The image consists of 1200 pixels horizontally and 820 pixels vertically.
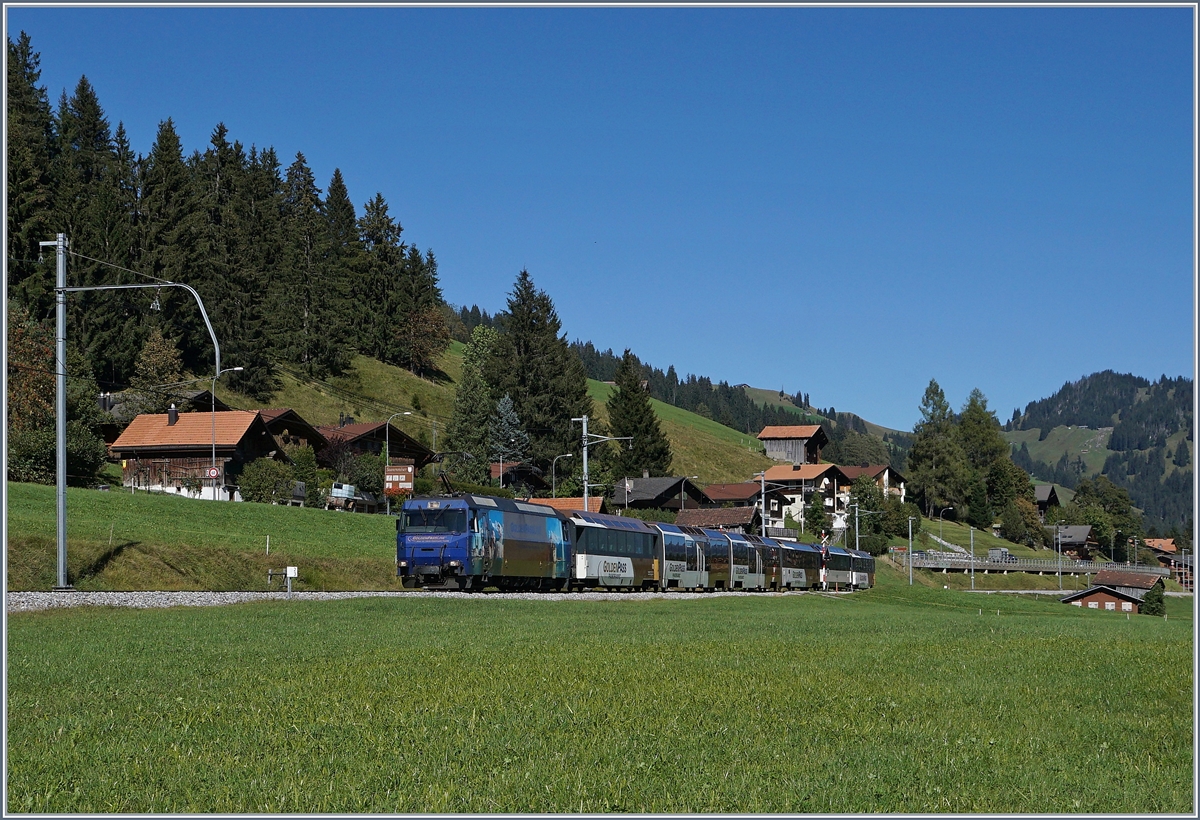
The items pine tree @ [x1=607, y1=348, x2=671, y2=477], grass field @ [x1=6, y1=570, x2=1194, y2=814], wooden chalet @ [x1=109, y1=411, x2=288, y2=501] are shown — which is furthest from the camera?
pine tree @ [x1=607, y1=348, x2=671, y2=477]

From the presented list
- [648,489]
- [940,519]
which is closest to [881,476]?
[940,519]

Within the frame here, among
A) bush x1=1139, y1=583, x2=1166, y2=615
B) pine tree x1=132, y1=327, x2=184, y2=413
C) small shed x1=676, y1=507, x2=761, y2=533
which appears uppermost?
pine tree x1=132, y1=327, x2=184, y2=413

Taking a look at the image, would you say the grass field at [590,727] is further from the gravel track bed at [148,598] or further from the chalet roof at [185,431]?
the chalet roof at [185,431]

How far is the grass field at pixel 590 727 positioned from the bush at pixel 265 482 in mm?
61393

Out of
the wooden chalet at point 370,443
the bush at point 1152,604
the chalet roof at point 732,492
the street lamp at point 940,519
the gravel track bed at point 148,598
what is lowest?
the bush at point 1152,604

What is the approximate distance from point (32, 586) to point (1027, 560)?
145 m

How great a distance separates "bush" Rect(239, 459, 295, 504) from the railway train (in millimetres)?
29408

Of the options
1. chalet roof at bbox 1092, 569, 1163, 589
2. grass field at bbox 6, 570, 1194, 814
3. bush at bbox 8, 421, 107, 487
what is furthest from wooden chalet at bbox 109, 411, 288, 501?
chalet roof at bbox 1092, 569, 1163, 589

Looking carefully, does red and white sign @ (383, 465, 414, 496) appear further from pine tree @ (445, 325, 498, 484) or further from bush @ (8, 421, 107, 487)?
pine tree @ (445, 325, 498, 484)

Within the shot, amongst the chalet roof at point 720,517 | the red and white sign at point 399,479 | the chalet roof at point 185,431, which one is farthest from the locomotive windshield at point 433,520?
the chalet roof at point 720,517

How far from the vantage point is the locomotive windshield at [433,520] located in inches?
1745

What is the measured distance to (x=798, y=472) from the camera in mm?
176000

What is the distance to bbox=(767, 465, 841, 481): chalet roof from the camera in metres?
173

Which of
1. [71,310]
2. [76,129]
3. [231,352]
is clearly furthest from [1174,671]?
[76,129]
